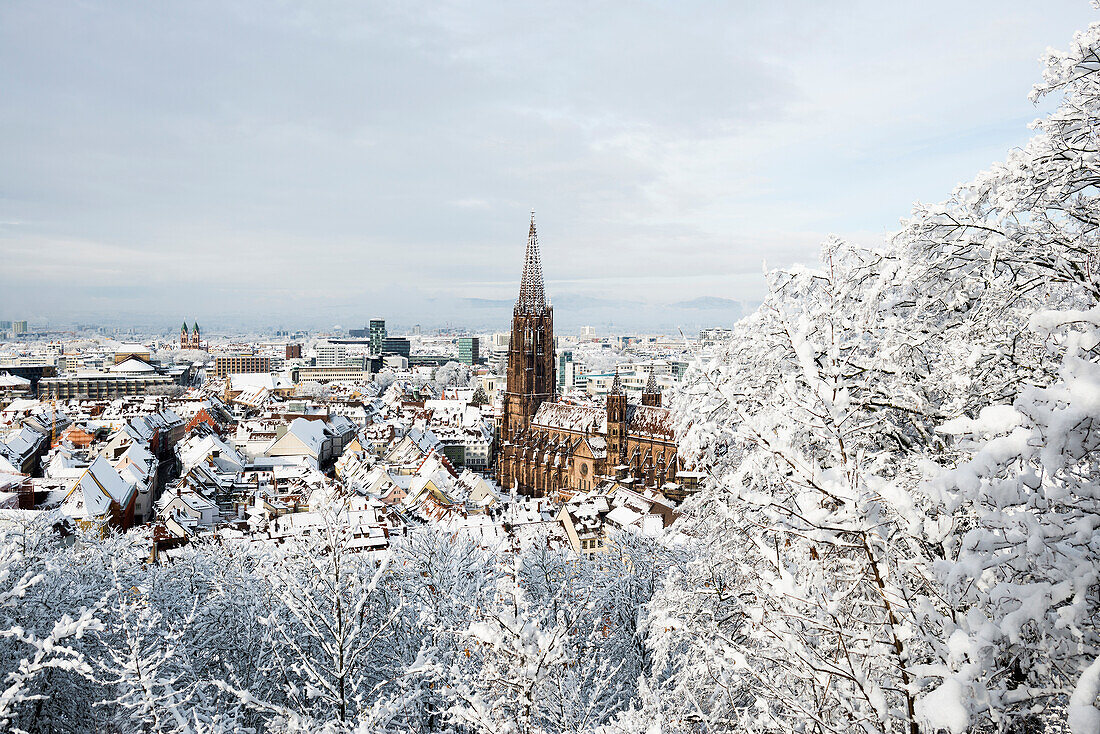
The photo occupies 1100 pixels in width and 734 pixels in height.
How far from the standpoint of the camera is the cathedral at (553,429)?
2232 inches

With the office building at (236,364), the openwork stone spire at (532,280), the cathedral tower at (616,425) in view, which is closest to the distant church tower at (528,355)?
the openwork stone spire at (532,280)

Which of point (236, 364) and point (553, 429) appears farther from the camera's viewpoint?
point (236, 364)

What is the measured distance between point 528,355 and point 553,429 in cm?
806

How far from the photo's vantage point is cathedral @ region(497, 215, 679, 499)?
56688 millimetres

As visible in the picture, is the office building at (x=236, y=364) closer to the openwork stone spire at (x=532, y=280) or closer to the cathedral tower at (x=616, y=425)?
the openwork stone spire at (x=532, y=280)

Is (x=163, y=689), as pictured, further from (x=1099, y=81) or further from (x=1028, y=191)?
(x=1099, y=81)

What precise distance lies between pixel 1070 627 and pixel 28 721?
50.0 ft

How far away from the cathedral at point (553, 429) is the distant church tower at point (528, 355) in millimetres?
96

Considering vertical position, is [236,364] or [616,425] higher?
[236,364]

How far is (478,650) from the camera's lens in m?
8.13

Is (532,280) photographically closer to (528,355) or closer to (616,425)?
(528,355)

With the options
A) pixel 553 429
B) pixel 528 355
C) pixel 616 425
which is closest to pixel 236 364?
pixel 528 355

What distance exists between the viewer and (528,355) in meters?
68.2

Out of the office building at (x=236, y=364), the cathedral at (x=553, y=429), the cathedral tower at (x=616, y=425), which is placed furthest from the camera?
the office building at (x=236, y=364)
